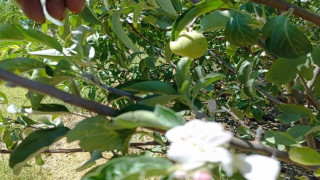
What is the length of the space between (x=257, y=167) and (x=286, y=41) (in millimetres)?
451

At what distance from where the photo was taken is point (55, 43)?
0.78 meters

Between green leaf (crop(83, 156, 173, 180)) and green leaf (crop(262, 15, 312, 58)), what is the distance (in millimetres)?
430

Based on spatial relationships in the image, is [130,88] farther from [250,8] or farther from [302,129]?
[250,8]

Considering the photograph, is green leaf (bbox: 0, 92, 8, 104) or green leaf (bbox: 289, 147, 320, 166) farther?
green leaf (bbox: 0, 92, 8, 104)

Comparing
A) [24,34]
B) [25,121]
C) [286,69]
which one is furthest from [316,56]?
[25,121]

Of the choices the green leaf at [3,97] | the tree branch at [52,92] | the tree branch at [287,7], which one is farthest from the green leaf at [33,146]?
the green leaf at [3,97]

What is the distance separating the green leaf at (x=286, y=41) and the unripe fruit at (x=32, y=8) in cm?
47

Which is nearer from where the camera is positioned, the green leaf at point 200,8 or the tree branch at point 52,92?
the tree branch at point 52,92

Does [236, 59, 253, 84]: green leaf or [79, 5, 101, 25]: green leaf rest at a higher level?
[79, 5, 101, 25]: green leaf

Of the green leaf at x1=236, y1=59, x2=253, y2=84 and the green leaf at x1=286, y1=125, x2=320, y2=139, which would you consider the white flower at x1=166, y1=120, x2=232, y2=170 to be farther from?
the green leaf at x1=236, y1=59, x2=253, y2=84

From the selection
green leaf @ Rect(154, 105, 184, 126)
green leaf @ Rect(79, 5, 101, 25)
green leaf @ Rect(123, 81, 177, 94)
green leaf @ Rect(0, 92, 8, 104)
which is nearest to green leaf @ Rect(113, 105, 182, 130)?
green leaf @ Rect(154, 105, 184, 126)

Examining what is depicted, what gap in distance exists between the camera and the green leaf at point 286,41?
762 millimetres

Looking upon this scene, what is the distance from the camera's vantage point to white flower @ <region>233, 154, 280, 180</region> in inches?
14.3

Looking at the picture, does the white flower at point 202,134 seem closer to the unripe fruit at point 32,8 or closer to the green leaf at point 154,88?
the green leaf at point 154,88
